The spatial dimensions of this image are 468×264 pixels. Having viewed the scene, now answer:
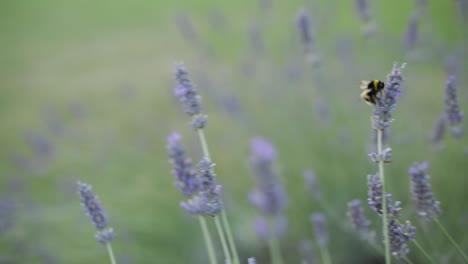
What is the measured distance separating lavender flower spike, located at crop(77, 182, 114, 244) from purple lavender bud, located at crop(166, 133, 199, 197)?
3.6 inches

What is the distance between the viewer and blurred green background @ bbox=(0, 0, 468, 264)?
1231mm

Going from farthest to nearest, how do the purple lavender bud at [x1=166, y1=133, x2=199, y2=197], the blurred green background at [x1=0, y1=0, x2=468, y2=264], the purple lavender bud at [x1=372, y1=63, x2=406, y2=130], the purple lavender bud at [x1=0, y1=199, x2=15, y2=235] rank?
the blurred green background at [x1=0, y1=0, x2=468, y2=264], the purple lavender bud at [x1=0, y1=199, x2=15, y2=235], the purple lavender bud at [x1=166, y1=133, x2=199, y2=197], the purple lavender bud at [x1=372, y1=63, x2=406, y2=130]

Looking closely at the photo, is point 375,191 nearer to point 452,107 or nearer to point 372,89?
point 372,89

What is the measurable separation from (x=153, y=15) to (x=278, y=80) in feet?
2.93

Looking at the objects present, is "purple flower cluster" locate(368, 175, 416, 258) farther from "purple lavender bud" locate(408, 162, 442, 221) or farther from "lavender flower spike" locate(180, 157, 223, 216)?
"lavender flower spike" locate(180, 157, 223, 216)

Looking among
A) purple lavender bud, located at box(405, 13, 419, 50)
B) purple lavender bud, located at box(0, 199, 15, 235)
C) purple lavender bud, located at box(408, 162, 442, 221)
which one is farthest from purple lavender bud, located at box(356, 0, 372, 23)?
purple lavender bud, located at box(0, 199, 15, 235)

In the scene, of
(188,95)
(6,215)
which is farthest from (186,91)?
(6,215)

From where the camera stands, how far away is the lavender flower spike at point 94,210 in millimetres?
515

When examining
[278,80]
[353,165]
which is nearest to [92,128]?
[278,80]

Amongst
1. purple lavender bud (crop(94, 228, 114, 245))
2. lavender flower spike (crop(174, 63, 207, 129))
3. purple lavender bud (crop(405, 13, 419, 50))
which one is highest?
purple lavender bud (crop(405, 13, 419, 50))

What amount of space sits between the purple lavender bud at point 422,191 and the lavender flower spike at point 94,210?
1.11 ft

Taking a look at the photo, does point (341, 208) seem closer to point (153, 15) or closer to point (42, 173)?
point (42, 173)

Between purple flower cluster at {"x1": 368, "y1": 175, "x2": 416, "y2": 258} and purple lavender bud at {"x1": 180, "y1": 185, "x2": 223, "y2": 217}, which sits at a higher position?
purple lavender bud at {"x1": 180, "y1": 185, "x2": 223, "y2": 217}

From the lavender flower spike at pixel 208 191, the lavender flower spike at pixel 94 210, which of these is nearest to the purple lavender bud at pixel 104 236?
the lavender flower spike at pixel 94 210
